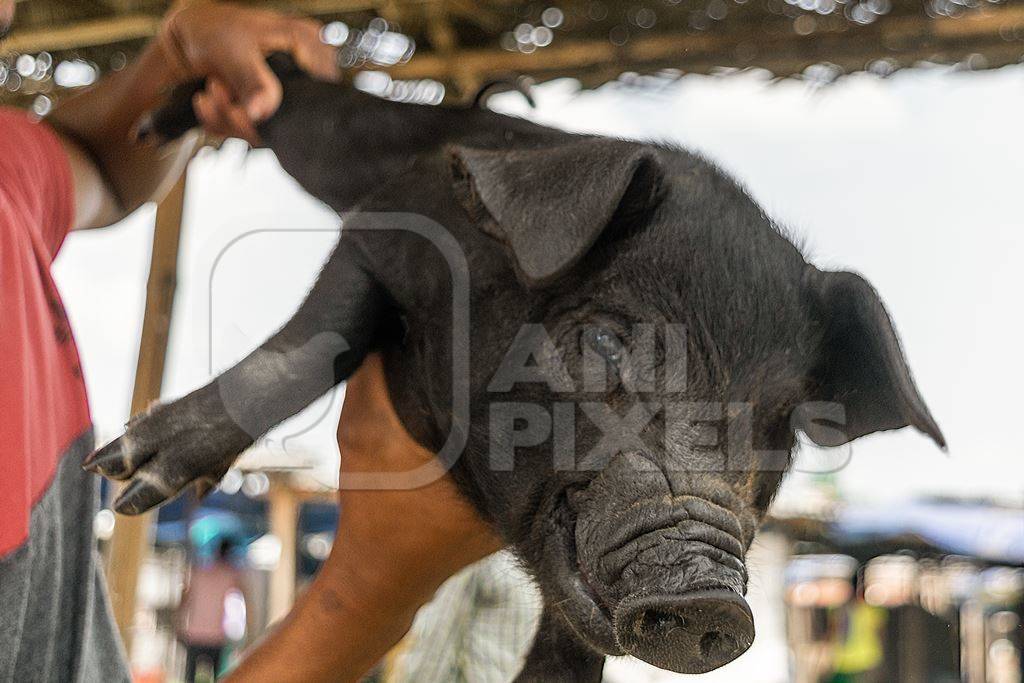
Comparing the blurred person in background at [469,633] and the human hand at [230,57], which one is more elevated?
the human hand at [230,57]

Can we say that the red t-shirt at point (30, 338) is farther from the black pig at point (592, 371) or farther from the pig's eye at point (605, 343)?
the pig's eye at point (605, 343)

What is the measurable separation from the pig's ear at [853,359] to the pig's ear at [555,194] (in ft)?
0.59

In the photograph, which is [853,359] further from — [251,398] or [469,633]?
[469,633]

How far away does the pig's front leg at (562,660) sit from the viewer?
1034 mm

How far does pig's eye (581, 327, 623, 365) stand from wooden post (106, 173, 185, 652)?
59.2 inches

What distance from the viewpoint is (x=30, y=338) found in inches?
38.8

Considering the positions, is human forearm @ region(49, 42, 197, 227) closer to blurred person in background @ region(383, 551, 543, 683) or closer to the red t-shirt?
the red t-shirt

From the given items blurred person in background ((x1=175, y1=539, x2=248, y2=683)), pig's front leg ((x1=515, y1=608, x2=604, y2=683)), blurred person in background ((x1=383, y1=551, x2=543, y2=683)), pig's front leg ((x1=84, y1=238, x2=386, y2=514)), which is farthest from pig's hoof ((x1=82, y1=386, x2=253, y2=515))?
blurred person in background ((x1=175, y1=539, x2=248, y2=683))

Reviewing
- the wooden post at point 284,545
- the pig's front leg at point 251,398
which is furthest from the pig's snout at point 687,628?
the wooden post at point 284,545

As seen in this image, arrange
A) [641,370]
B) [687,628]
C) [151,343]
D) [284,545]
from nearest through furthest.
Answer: [687,628] < [641,370] < [151,343] < [284,545]

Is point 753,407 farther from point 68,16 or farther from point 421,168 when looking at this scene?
point 68,16

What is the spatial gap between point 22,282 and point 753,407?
0.64m

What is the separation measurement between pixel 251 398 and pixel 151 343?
53.2 inches

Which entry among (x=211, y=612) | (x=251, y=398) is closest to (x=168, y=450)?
(x=251, y=398)
